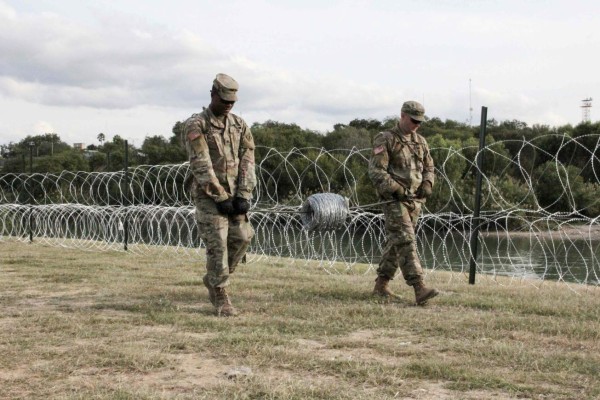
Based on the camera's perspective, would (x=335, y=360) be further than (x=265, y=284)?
No

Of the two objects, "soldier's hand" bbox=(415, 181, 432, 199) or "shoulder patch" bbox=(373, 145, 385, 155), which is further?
"soldier's hand" bbox=(415, 181, 432, 199)

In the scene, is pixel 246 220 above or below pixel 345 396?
above

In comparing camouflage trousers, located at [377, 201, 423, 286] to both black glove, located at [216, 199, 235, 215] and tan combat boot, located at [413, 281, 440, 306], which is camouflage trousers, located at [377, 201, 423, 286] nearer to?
tan combat boot, located at [413, 281, 440, 306]

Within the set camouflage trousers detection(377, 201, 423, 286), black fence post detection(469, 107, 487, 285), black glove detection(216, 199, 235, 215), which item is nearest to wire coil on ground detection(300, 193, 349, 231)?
camouflage trousers detection(377, 201, 423, 286)

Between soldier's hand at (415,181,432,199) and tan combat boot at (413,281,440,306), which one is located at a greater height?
soldier's hand at (415,181,432,199)

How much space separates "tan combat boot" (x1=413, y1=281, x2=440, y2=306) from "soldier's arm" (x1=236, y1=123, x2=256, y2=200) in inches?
68.7

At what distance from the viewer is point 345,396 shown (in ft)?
13.3

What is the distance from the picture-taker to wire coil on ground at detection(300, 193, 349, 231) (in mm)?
8633

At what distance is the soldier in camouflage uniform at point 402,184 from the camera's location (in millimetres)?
7270

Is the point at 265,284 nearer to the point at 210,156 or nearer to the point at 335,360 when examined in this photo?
the point at 210,156

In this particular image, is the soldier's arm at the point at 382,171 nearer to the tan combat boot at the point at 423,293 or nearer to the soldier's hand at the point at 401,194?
the soldier's hand at the point at 401,194

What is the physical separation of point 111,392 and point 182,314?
2.38 m

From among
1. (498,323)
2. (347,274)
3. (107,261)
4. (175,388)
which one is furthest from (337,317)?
(107,261)

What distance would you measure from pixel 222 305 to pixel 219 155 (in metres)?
1.31
